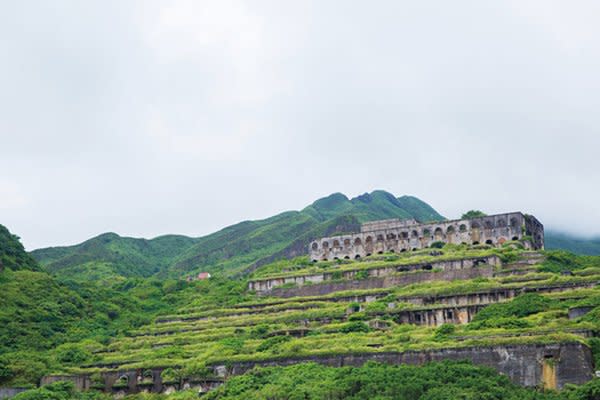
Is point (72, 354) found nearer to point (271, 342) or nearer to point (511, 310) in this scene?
point (271, 342)

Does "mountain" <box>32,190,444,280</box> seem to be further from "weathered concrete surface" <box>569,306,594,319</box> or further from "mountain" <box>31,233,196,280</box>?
"weathered concrete surface" <box>569,306,594,319</box>

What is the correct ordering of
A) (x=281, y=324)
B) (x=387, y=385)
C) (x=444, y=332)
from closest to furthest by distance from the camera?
(x=387, y=385) → (x=444, y=332) → (x=281, y=324)

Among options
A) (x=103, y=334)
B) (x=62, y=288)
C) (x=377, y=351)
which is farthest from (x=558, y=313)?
(x=62, y=288)

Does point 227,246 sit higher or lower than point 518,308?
higher

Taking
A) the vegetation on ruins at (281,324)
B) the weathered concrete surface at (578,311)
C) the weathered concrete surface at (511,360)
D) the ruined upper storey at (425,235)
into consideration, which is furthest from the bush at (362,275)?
the weathered concrete surface at (578,311)

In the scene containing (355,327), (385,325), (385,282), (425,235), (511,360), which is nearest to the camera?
(511,360)

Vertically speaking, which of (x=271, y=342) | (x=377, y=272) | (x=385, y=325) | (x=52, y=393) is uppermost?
(x=377, y=272)

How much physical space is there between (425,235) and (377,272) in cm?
1287

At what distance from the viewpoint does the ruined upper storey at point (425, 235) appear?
6394cm

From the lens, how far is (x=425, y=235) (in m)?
67.8

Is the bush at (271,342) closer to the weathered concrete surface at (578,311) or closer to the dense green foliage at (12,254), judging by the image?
the weathered concrete surface at (578,311)

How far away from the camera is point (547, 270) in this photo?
162 ft

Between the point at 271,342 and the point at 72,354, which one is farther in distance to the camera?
the point at 72,354

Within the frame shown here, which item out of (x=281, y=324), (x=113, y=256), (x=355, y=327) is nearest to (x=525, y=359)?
(x=355, y=327)
